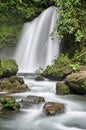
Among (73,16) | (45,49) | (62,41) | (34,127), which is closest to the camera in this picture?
(34,127)

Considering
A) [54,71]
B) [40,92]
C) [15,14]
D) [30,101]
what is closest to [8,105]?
[30,101]

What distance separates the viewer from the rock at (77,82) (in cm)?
1006

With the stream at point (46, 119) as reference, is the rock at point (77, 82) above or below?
above

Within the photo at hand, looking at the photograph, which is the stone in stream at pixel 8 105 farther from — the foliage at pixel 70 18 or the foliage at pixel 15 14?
the foliage at pixel 15 14

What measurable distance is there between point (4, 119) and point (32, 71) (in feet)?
32.4

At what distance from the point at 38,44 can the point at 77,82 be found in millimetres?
8734

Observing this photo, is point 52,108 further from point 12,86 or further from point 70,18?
point 12,86

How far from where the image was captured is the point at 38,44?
18.7 meters

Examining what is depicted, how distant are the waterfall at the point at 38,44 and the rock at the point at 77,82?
6745 mm

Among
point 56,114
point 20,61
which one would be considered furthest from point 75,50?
point 56,114

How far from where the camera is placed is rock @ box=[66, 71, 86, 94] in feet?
33.0

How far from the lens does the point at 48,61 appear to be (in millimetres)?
17625

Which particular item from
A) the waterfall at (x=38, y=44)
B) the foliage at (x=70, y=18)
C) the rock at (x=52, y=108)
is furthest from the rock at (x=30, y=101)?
the waterfall at (x=38, y=44)

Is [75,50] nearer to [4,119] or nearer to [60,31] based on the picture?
[60,31]
